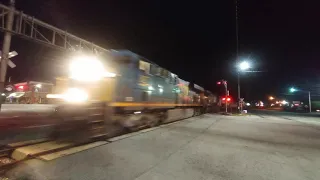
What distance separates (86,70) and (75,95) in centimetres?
Result: 111

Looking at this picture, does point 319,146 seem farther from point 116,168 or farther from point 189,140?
point 116,168

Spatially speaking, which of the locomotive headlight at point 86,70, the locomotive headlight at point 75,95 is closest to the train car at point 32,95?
the locomotive headlight at point 86,70

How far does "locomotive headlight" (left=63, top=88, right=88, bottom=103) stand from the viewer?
9.19m

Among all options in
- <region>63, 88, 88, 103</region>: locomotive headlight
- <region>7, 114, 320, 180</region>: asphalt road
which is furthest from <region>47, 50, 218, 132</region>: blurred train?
<region>7, 114, 320, 180</region>: asphalt road

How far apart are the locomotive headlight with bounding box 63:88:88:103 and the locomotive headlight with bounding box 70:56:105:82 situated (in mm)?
523

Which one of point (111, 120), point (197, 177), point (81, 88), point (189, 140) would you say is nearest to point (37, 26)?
point (81, 88)

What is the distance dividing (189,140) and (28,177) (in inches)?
243

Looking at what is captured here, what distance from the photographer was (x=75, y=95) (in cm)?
939

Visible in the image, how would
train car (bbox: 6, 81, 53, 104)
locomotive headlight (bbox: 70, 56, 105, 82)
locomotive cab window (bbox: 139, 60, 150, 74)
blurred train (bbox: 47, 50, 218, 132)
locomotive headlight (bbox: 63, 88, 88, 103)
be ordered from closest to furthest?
locomotive headlight (bbox: 63, 88, 88, 103), blurred train (bbox: 47, 50, 218, 132), locomotive headlight (bbox: 70, 56, 105, 82), locomotive cab window (bbox: 139, 60, 150, 74), train car (bbox: 6, 81, 53, 104)

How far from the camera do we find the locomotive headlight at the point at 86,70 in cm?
970

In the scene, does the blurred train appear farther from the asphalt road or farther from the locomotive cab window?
the asphalt road

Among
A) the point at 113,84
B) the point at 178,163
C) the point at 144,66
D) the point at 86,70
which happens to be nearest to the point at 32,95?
the point at 144,66

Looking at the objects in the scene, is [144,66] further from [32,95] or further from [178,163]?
[32,95]

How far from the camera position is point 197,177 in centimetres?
550
